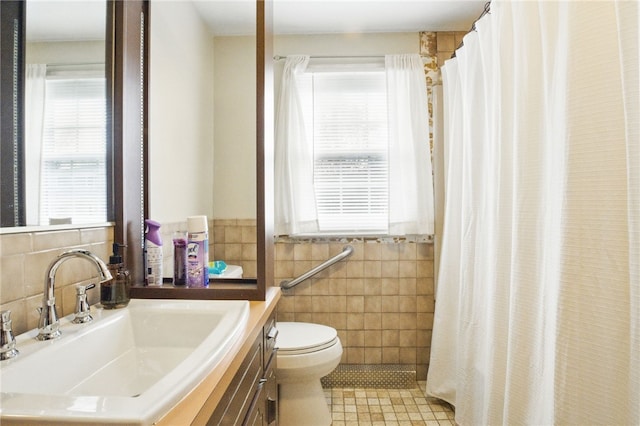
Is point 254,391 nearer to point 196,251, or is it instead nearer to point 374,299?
point 196,251

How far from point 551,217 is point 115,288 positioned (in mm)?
1334

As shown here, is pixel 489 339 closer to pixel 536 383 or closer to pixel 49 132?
pixel 536 383

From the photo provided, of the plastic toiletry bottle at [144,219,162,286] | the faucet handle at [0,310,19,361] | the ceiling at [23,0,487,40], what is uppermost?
the ceiling at [23,0,487,40]

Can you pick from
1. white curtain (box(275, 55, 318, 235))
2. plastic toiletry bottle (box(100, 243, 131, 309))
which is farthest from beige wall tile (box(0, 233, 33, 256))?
white curtain (box(275, 55, 318, 235))

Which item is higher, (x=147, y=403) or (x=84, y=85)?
(x=84, y=85)

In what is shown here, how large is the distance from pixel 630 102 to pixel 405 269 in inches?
63.5

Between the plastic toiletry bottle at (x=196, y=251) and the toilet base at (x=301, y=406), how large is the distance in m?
0.90

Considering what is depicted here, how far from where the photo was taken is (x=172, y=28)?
1.53m

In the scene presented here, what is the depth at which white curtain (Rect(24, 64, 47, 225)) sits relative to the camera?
0.81 m

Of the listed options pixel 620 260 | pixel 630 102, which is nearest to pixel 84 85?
pixel 630 102

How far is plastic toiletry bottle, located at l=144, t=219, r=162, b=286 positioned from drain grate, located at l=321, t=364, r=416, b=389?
4.98ft

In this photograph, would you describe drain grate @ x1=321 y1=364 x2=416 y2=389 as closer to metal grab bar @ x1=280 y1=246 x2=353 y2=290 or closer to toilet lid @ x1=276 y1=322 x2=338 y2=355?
toilet lid @ x1=276 y1=322 x2=338 y2=355

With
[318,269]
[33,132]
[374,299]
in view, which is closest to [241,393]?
[33,132]

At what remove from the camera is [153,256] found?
3.89ft
